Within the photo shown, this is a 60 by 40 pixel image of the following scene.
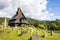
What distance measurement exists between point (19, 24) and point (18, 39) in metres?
33.7

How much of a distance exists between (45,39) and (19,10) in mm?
38911

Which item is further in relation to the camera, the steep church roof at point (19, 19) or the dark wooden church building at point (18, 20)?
the steep church roof at point (19, 19)

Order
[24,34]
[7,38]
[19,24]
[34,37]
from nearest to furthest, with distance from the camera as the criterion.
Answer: [34,37] < [7,38] < [24,34] < [19,24]

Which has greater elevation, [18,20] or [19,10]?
[19,10]

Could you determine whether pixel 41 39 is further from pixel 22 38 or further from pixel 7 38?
pixel 7 38

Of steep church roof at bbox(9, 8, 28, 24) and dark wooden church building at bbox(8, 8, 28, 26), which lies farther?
steep church roof at bbox(9, 8, 28, 24)

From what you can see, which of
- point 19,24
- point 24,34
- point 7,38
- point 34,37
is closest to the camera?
point 34,37

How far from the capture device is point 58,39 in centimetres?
3538

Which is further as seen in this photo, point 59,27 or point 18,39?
point 59,27

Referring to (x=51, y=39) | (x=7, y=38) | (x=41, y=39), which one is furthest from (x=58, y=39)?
(x=7, y=38)

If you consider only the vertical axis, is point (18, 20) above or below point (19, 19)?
below

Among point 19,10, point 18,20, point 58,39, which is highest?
point 19,10

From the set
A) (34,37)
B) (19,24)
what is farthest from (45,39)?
(19,24)

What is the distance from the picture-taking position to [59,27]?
72125 millimetres
